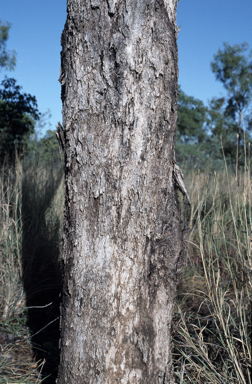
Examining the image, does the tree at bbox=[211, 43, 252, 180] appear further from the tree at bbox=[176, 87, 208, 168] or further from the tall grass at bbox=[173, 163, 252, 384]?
the tall grass at bbox=[173, 163, 252, 384]

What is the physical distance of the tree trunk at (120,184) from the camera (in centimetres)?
131

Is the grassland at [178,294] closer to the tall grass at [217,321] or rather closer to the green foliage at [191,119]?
the tall grass at [217,321]

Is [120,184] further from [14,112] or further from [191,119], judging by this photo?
[191,119]

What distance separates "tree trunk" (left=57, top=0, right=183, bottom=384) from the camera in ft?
4.29

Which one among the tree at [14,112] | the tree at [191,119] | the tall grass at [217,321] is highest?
the tree at [191,119]

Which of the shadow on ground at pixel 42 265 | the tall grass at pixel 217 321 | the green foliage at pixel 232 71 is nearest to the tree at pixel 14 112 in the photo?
the shadow on ground at pixel 42 265

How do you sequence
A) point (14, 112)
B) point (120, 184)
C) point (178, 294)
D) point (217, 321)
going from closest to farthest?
point (120, 184) → point (217, 321) → point (178, 294) → point (14, 112)

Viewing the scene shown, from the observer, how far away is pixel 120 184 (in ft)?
4.33

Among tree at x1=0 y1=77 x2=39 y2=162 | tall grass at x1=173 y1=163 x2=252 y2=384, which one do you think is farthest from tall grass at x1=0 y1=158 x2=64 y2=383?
tree at x1=0 y1=77 x2=39 y2=162

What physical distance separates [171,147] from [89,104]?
42 cm

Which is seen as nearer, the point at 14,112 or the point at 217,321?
the point at 217,321

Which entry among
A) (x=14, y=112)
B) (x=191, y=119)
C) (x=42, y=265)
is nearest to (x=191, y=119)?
(x=191, y=119)

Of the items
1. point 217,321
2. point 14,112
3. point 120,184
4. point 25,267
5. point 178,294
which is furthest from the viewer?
point 14,112

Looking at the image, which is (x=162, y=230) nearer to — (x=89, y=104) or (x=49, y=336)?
(x=89, y=104)
